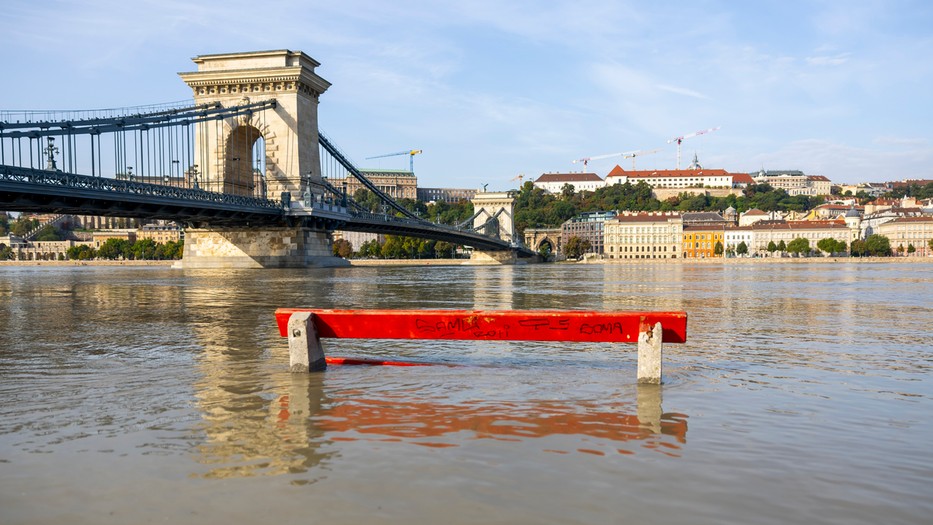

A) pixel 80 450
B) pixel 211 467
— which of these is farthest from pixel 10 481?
pixel 211 467

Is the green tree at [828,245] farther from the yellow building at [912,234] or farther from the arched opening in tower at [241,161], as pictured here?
the arched opening in tower at [241,161]

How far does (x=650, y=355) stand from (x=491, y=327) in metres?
1.47

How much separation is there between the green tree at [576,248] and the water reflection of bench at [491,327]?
467 feet

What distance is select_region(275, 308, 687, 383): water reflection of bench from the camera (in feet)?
23.6

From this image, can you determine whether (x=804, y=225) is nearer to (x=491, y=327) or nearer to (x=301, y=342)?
(x=491, y=327)

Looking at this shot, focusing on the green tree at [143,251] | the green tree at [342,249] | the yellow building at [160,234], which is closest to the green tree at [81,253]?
the green tree at [143,251]

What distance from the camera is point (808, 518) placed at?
3766mm

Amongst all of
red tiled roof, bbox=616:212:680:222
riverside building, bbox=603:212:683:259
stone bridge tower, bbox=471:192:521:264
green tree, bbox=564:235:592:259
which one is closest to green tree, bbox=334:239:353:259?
stone bridge tower, bbox=471:192:521:264

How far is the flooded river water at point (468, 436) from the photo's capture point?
3.94m

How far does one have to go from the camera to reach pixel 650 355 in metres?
7.13

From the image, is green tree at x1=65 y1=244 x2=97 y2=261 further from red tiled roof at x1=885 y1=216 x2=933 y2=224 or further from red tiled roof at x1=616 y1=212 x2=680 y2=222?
red tiled roof at x1=885 y1=216 x2=933 y2=224

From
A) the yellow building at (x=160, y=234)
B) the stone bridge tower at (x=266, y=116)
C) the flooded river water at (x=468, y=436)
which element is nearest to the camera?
the flooded river water at (x=468, y=436)

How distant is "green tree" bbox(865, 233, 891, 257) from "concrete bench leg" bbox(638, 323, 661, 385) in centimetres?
14120

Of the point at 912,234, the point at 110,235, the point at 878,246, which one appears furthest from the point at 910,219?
the point at 110,235
